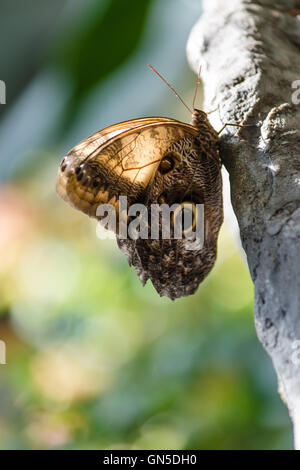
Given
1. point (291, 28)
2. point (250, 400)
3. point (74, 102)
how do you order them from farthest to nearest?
1. point (74, 102)
2. point (250, 400)
3. point (291, 28)

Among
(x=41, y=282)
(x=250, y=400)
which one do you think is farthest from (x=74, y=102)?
(x=250, y=400)

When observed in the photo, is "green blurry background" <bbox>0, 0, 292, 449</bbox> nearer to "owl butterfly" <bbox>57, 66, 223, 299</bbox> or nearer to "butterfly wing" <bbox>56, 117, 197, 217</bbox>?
"owl butterfly" <bbox>57, 66, 223, 299</bbox>

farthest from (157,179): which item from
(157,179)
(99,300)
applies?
(99,300)

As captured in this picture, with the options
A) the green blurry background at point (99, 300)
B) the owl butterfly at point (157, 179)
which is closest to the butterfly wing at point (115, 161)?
the owl butterfly at point (157, 179)

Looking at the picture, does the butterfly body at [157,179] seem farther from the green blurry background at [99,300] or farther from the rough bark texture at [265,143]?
the green blurry background at [99,300]

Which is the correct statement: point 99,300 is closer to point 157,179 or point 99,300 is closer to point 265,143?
point 157,179

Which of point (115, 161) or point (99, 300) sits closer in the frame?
point (115, 161)
